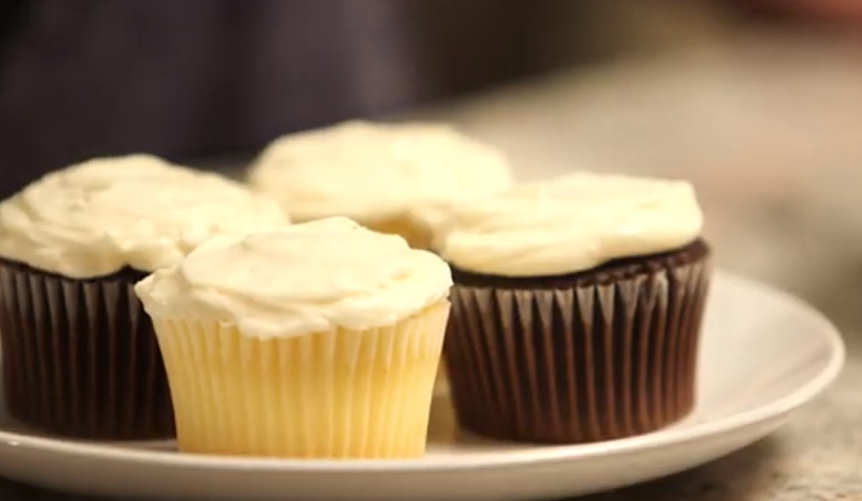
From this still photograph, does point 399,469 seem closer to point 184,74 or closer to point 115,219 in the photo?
point 115,219

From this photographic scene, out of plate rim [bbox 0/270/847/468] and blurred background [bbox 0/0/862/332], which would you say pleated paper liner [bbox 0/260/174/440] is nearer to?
plate rim [bbox 0/270/847/468]

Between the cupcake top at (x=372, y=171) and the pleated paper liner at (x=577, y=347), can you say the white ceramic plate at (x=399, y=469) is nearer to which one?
the pleated paper liner at (x=577, y=347)

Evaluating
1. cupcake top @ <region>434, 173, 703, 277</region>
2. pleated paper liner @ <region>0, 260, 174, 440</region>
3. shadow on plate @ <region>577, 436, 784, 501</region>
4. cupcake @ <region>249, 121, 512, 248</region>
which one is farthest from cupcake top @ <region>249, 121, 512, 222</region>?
shadow on plate @ <region>577, 436, 784, 501</region>

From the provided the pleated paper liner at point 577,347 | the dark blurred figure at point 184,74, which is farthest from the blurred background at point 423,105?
the pleated paper liner at point 577,347

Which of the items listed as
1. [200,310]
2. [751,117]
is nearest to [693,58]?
[751,117]

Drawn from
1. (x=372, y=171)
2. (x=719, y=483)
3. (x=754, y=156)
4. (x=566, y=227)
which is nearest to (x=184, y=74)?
(x=372, y=171)

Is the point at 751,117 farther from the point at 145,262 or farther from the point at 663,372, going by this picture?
the point at 145,262
